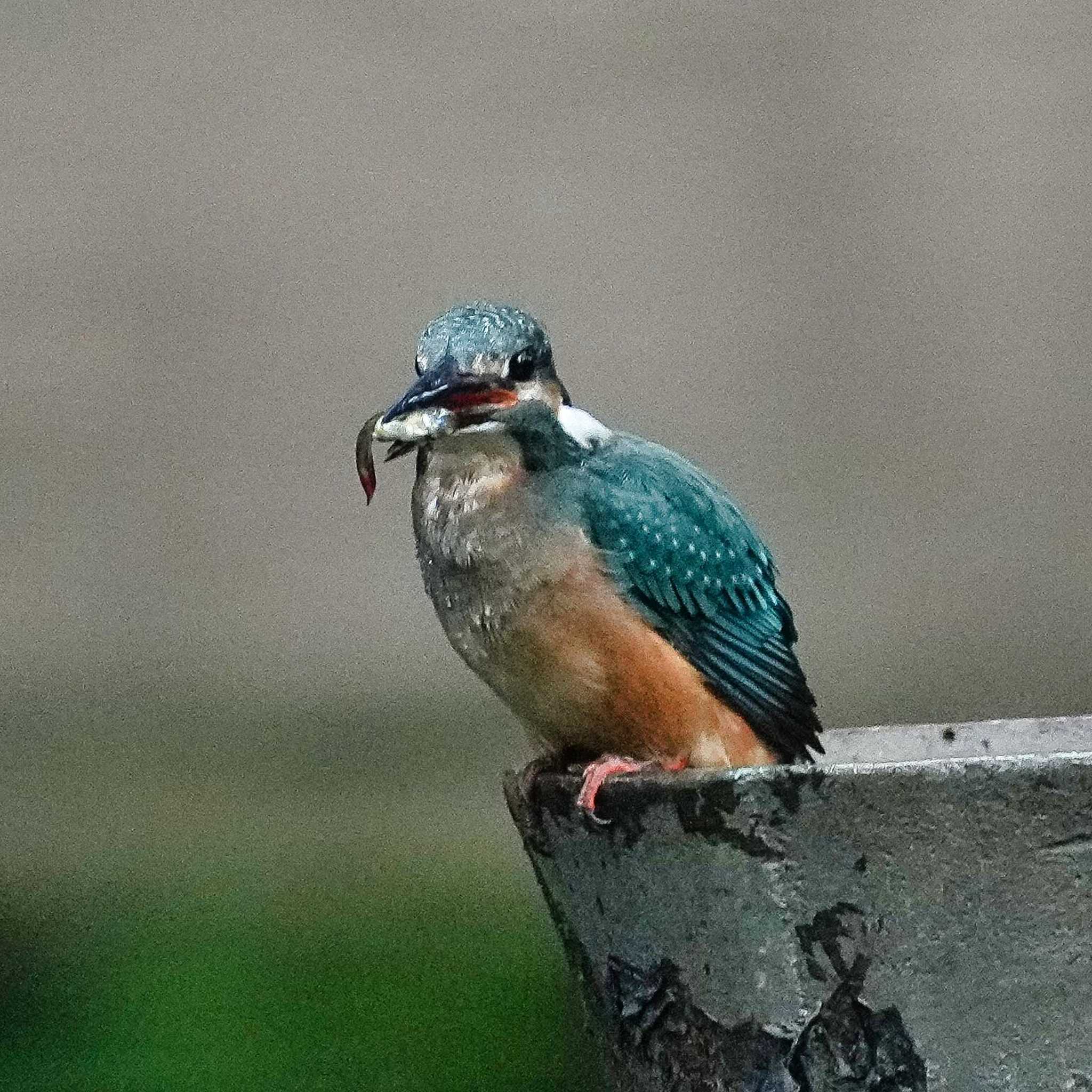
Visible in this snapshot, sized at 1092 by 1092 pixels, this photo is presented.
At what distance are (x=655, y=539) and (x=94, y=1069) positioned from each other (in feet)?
3.63

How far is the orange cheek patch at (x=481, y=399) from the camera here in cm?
103

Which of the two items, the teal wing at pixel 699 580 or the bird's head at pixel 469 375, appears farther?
the teal wing at pixel 699 580

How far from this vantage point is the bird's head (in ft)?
3.32

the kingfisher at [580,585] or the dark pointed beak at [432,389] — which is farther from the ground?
the dark pointed beak at [432,389]

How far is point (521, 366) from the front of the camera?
1.06 metres

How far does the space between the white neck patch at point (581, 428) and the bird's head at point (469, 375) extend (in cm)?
7

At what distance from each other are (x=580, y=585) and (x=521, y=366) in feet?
0.45

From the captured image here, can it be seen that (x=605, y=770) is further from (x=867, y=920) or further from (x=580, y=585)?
(x=867, y=920)

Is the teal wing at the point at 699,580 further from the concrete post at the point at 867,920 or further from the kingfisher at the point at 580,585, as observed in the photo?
the concrete post at the point at 867,920

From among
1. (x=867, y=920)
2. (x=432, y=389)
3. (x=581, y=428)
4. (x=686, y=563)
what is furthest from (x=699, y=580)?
(x=867, y=920)

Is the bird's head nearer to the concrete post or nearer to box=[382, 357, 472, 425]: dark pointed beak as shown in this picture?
box=[382, 357, 472, 425]: dark pointed beak

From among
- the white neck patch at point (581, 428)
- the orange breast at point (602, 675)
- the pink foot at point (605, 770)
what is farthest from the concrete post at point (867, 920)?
the white neck patch at point (581, 428)

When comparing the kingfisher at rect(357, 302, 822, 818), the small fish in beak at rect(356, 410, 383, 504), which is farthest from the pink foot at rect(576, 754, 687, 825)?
the small fish in beak at rect(356, 410, 383, 504)

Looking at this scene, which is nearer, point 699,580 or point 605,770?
point 605,770
